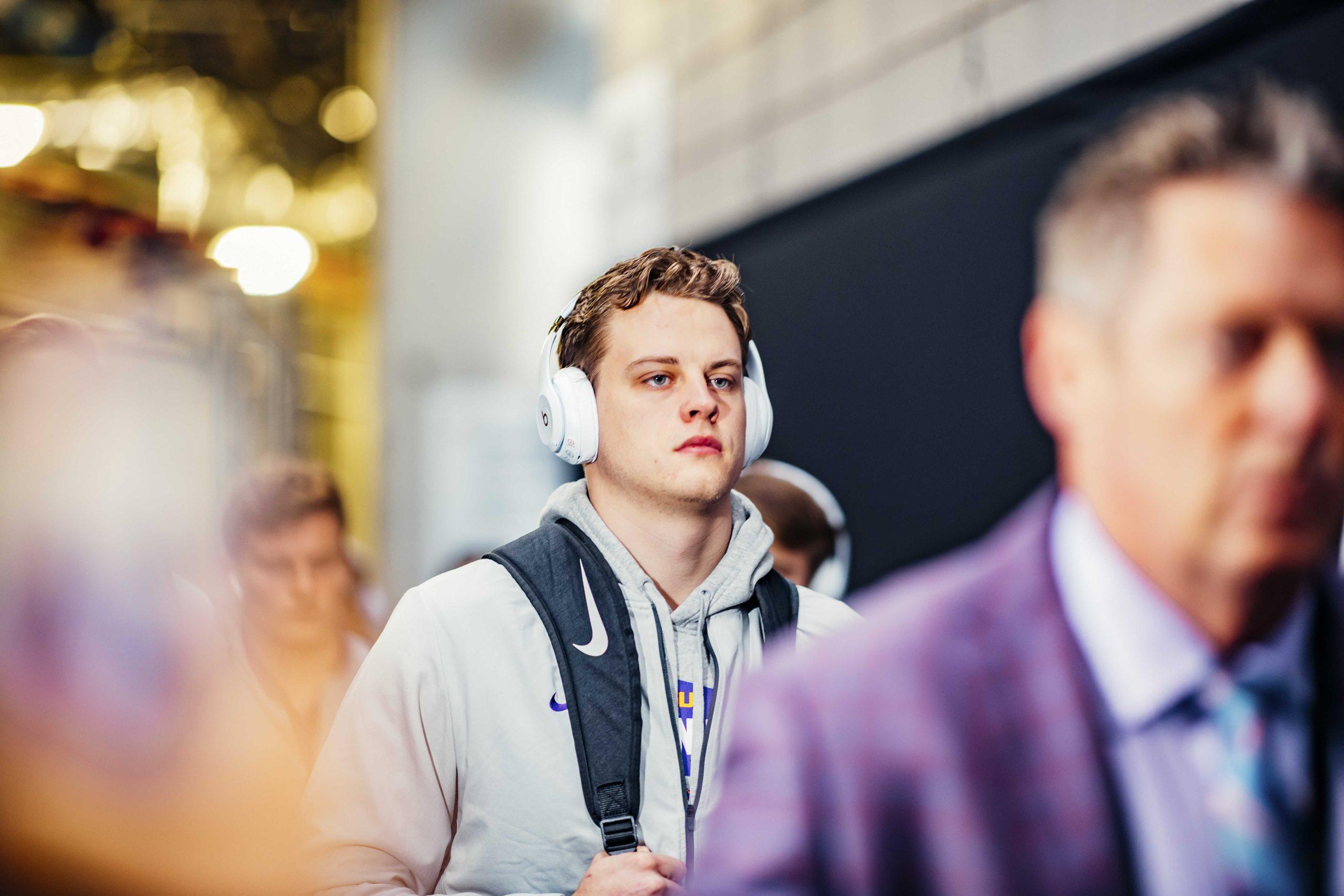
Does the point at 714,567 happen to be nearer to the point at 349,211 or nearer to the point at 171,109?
the point at 349,211

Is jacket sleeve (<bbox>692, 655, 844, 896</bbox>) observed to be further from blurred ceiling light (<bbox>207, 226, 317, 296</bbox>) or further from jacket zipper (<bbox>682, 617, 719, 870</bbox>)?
blurred ceiling light (<bbox>207, 226, 317, 296</bbox>)

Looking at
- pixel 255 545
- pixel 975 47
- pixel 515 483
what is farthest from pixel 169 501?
pixel 515 483

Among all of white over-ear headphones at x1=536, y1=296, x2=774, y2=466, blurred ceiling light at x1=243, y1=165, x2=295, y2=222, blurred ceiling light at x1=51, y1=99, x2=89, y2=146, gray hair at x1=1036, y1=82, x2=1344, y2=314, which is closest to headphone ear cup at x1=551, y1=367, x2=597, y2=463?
white over-ear headphones at x1=536, y1=296, x2=774, y2=466

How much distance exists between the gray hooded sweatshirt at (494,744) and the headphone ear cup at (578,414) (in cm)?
10

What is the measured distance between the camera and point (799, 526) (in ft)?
7.17

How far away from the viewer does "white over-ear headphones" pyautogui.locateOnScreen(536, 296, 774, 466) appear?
4.60ft

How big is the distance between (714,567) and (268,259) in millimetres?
5827

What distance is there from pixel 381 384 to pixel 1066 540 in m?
6.89

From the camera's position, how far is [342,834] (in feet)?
4.24

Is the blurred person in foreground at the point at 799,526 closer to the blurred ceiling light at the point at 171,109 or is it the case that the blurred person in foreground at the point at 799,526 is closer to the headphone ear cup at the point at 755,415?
the headphone ear cup at the point at 755,415

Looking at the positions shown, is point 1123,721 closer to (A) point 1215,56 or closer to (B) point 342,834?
(B) point 342,834

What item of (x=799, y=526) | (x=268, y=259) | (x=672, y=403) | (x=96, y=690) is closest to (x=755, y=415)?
(x=672, y=403)

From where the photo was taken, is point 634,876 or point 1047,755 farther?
point 634,876

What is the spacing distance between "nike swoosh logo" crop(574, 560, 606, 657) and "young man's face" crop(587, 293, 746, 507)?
0.43 feet
